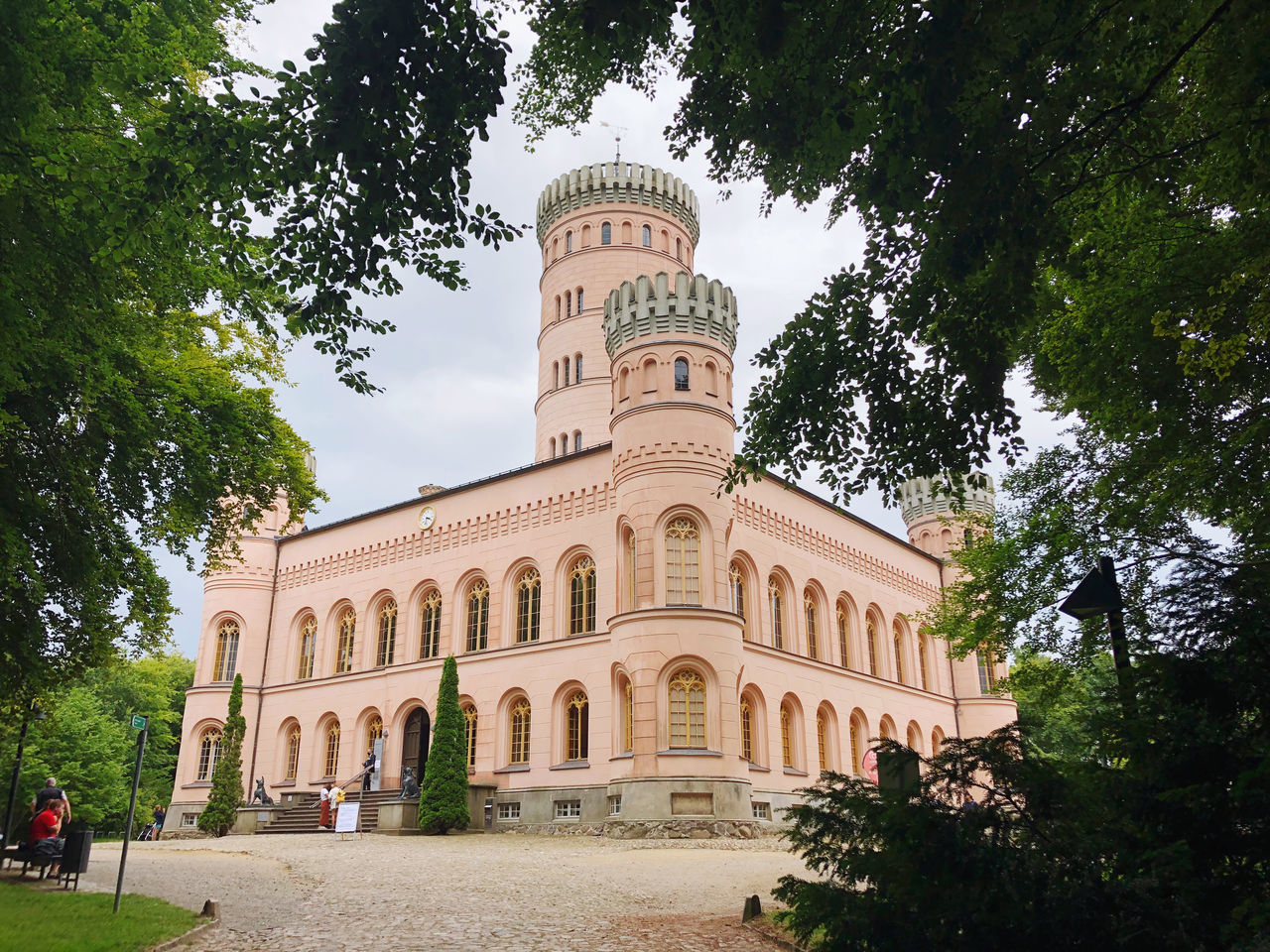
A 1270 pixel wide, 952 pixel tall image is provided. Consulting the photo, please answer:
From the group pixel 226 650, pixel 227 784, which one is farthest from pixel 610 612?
pixel 226 650

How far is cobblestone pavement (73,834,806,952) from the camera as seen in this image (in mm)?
8836

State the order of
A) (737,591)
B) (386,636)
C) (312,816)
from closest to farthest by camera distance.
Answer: (737,591), (312,816), (386,636)

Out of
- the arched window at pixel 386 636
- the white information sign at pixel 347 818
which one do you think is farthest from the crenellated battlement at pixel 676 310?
the white information sign at pixel 347 818

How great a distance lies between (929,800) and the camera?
254 inches

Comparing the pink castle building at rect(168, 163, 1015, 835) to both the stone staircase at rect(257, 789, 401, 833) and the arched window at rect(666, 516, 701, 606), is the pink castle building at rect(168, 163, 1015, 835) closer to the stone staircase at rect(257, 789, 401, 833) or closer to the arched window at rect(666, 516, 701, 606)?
the arched window at rect(666, 516, 701, 606)

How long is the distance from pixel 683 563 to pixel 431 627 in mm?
11060

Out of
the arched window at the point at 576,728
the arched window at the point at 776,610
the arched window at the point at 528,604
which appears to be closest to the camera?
the arched window at the point at 576,728

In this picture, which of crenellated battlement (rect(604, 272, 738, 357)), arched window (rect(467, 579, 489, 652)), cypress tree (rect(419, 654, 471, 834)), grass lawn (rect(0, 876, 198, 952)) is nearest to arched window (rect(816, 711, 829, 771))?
arched window (rect(467, 579, 489, 652))

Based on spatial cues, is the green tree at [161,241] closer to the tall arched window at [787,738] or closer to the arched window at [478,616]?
the arched window at [478,616]

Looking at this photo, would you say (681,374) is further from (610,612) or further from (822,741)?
(822,741)

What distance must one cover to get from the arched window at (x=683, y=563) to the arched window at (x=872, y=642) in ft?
38.7

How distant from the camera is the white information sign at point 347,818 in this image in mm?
25688

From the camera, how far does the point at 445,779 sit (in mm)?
25531

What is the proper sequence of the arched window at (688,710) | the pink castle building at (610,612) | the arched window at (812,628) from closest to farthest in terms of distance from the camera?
the arched window at (688,710)
the pink castle building at (610,612)
the arched window at (812,628)
